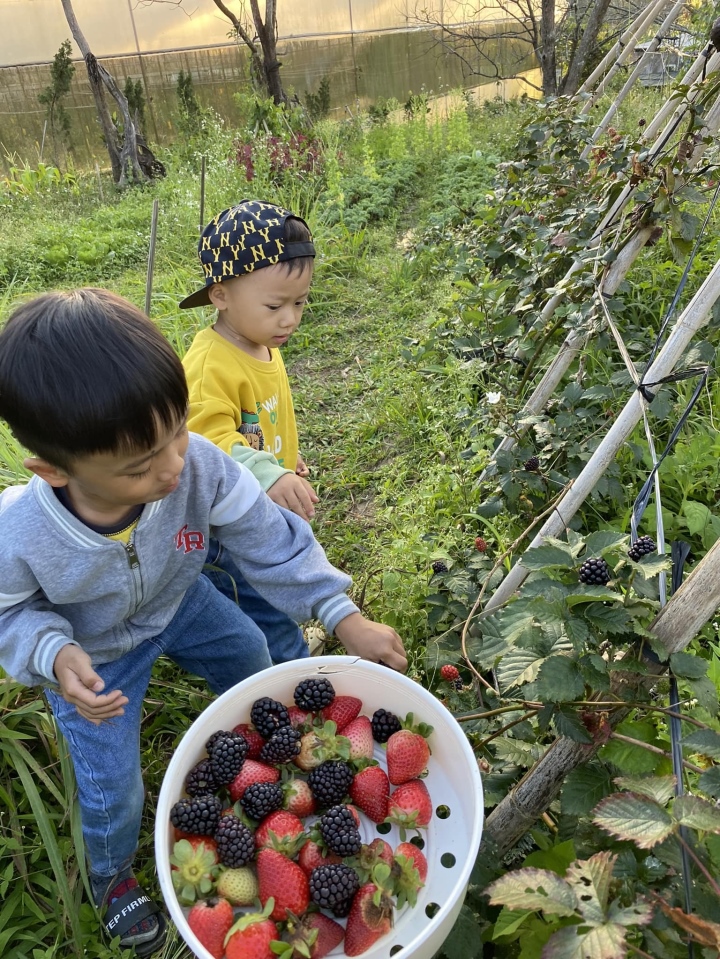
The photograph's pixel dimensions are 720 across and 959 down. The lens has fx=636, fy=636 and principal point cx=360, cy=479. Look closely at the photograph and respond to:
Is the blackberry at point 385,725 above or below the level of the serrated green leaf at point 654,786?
below

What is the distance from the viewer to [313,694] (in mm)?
1204

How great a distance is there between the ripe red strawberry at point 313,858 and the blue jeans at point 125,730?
529 mm

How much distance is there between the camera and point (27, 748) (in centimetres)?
164

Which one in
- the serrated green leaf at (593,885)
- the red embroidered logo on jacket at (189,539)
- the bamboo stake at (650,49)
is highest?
the bamboo stake at (650,49)

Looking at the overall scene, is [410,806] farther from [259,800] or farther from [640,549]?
[640,549]

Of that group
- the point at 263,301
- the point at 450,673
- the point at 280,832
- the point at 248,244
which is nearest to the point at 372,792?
the point at 280,832

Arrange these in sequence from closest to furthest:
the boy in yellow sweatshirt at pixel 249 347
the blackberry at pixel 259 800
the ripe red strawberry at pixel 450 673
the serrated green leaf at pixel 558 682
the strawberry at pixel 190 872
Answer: the serrated green leaf at pixel 558 682, the strawberry at pixel 190 872, the blackberry at pixel 259 800, the ripe red strawberry at pixel 450 673, the boy in yellow sweatshirt at pixel 249 347

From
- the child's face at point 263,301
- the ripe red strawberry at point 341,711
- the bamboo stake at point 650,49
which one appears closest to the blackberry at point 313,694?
the ripe red strawberry at point 341,711

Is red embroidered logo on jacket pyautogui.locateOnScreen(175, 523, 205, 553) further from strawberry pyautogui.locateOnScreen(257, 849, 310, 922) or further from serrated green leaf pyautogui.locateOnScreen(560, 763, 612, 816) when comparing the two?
serrated green leaf pyautogui.locateOnScreen(560, 763, 612, 816)

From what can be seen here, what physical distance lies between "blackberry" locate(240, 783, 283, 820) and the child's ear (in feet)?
2.07

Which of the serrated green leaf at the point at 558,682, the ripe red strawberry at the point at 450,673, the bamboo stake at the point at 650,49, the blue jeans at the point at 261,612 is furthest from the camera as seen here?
the bamboo stake at the point at 650,49

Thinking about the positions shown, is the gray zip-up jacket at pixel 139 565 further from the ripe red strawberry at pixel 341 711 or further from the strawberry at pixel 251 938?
the strawberry at pixel 251 938

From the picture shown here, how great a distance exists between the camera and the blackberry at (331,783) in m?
1.13

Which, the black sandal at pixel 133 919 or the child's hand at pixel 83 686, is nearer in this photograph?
the child's hand at pixel 83 686
